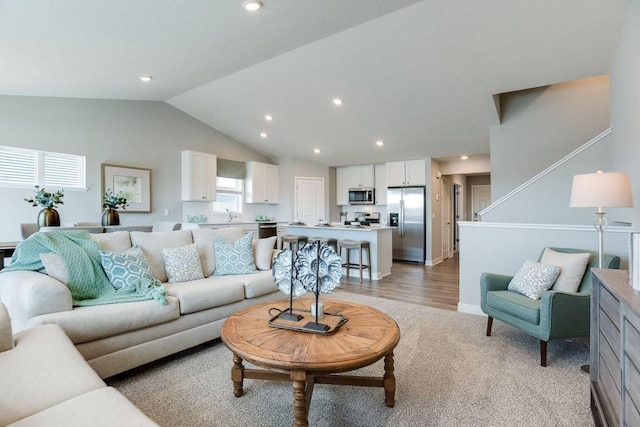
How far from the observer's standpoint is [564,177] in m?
3.90

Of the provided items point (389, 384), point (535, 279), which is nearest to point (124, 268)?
point (389, 384)

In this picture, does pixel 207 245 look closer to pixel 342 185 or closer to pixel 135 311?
pixel 135 311

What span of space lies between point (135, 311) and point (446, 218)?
724 centimetres

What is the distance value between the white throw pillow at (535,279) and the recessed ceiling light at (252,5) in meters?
3.27

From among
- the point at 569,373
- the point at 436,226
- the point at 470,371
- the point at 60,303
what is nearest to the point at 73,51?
the point at 60,303

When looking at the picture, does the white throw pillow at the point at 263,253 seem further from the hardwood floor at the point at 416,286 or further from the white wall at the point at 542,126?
the white wall at the point at 542,126

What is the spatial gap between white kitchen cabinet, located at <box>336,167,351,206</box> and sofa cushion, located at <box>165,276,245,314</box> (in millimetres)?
5831

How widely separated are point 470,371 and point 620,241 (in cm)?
189

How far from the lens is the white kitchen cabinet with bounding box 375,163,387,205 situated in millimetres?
7816

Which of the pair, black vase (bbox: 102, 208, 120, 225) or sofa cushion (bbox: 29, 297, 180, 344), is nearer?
sofa cushion (bbox: 29, 297, 180, 344)

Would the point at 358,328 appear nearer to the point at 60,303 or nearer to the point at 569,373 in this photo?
the point at 569,373

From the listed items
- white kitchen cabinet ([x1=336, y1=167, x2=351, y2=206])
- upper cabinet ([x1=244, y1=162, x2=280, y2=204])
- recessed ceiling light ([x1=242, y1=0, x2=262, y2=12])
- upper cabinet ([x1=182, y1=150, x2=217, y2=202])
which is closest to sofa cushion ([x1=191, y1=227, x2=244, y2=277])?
recessed ceiling light ([x1=242, y1=0, x2=262, y2=12])

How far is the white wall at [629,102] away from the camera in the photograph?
2.52m

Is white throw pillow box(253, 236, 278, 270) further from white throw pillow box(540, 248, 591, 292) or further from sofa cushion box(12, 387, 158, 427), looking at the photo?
white throw pillow box(540, 248, 591, 292)
